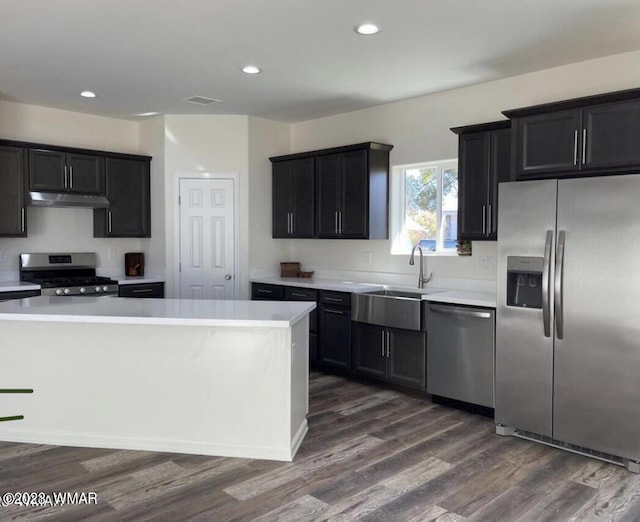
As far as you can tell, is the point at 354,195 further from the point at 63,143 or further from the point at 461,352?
the point at 63,143

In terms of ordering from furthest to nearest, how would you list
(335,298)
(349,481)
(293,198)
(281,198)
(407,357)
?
1. (281,198)
2. (293,198)
3. (335,298)
4. (407,357)
5. (349,481)

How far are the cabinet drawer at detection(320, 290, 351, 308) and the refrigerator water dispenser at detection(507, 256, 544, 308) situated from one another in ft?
5.59

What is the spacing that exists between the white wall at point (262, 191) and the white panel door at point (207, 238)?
24cm

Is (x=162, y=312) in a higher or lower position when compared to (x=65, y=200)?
lower

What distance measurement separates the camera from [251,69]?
432 centimetres

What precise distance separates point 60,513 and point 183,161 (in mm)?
4006

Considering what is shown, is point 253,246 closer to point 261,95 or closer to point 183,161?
point 183,161

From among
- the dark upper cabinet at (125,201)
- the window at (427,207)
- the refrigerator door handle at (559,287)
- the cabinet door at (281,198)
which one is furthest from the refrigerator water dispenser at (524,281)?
the dark upper cabinet at (125,201)

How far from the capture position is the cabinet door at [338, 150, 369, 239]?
529 cm

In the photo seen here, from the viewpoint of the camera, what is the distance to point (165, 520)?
8.54ft

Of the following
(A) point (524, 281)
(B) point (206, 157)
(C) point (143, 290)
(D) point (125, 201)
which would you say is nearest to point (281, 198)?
(B) point (206, 157)

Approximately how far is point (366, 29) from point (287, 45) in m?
0.60

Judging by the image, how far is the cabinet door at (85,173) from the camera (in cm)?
551

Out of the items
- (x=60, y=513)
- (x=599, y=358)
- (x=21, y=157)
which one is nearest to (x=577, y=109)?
(x=599, y=358)
